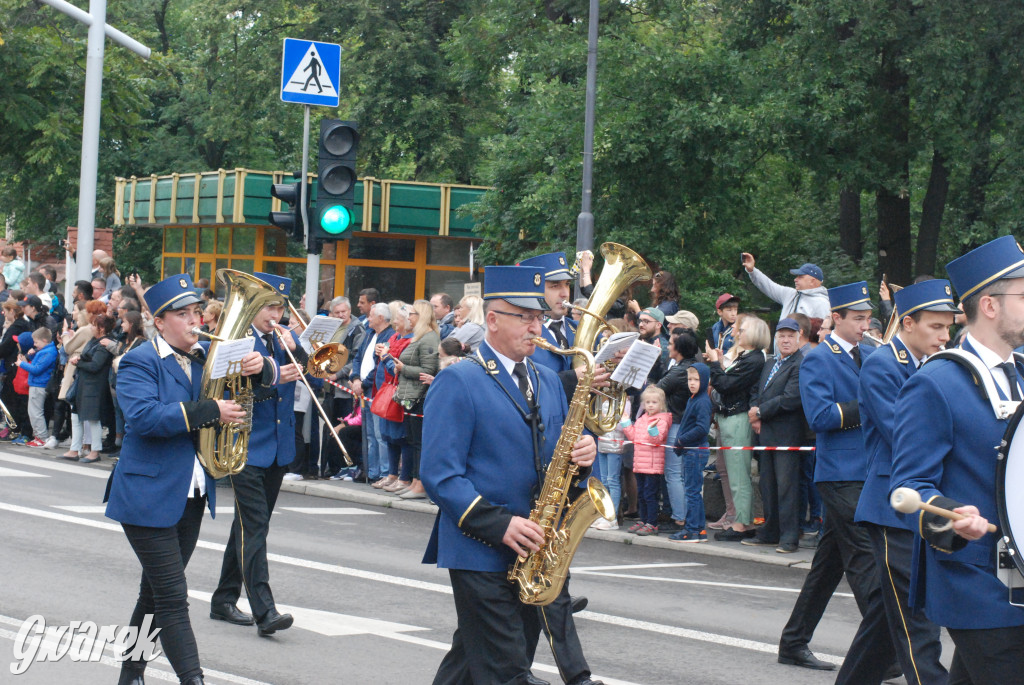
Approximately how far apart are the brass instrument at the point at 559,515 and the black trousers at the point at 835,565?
5.96 ft

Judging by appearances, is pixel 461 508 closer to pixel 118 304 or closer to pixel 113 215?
pixel 118 304

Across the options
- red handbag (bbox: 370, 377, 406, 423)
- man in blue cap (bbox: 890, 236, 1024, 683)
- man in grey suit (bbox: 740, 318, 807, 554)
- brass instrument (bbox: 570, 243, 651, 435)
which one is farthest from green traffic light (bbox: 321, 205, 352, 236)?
man in blue cap (bbox: 890, 236, 1024, 683)

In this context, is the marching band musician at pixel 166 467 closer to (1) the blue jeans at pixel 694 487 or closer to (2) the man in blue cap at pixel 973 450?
(2) the man in blue cap at pixel 973 450

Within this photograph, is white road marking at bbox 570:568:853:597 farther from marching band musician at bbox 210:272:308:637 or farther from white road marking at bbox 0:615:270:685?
white road marking at bbox 0:615:270:685

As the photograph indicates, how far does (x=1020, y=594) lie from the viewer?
3980 millimetres

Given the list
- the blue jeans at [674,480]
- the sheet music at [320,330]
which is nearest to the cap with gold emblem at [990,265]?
the sheet music at [320,330]

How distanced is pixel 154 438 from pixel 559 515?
7.36ft

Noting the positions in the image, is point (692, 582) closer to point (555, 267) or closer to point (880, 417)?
point (555, 267)

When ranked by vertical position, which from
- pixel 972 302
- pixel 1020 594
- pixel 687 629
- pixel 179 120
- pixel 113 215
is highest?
pixel 179 120

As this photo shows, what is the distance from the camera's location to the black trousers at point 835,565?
657cm

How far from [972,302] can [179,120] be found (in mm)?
39635

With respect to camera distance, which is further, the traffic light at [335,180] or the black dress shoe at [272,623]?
the traffic light at [335,180]

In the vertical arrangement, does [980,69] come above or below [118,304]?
above

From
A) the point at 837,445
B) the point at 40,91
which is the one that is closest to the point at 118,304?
the point at 40,91
